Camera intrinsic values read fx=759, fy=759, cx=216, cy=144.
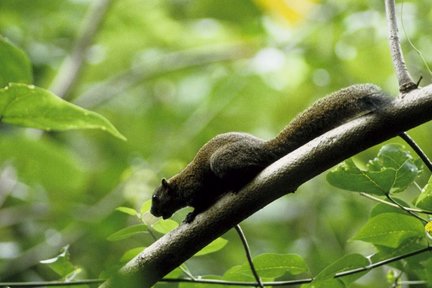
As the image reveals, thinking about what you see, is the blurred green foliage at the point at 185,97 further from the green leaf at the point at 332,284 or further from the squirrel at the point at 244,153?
the green leaf at the point at 332,284

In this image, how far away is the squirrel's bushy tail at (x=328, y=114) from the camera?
2.40 m

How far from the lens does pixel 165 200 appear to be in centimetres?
371

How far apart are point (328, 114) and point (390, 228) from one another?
0.71m

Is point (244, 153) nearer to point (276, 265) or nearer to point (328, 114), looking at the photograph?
point (328, 114)

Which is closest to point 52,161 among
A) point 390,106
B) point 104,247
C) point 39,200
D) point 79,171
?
→ point 79,171

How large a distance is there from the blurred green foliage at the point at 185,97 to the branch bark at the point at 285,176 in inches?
84.7

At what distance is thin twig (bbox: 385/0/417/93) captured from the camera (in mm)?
1845

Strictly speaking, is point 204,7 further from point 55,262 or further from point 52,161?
point 55,262

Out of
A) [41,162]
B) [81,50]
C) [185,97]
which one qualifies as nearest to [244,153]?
[41,162]

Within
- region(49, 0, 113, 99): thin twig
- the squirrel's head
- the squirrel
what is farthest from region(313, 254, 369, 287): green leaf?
region(49, 0, 113, 99): thin twig

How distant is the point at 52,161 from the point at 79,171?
202 millimetres

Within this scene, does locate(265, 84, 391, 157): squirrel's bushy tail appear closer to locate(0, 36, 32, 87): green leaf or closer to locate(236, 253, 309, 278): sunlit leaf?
locate(236, 253, 309, 278): sunlit leaf

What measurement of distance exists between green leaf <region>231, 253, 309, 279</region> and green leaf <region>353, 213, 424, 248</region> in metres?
0.22

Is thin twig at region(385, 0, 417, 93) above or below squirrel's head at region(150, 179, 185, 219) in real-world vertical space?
below
